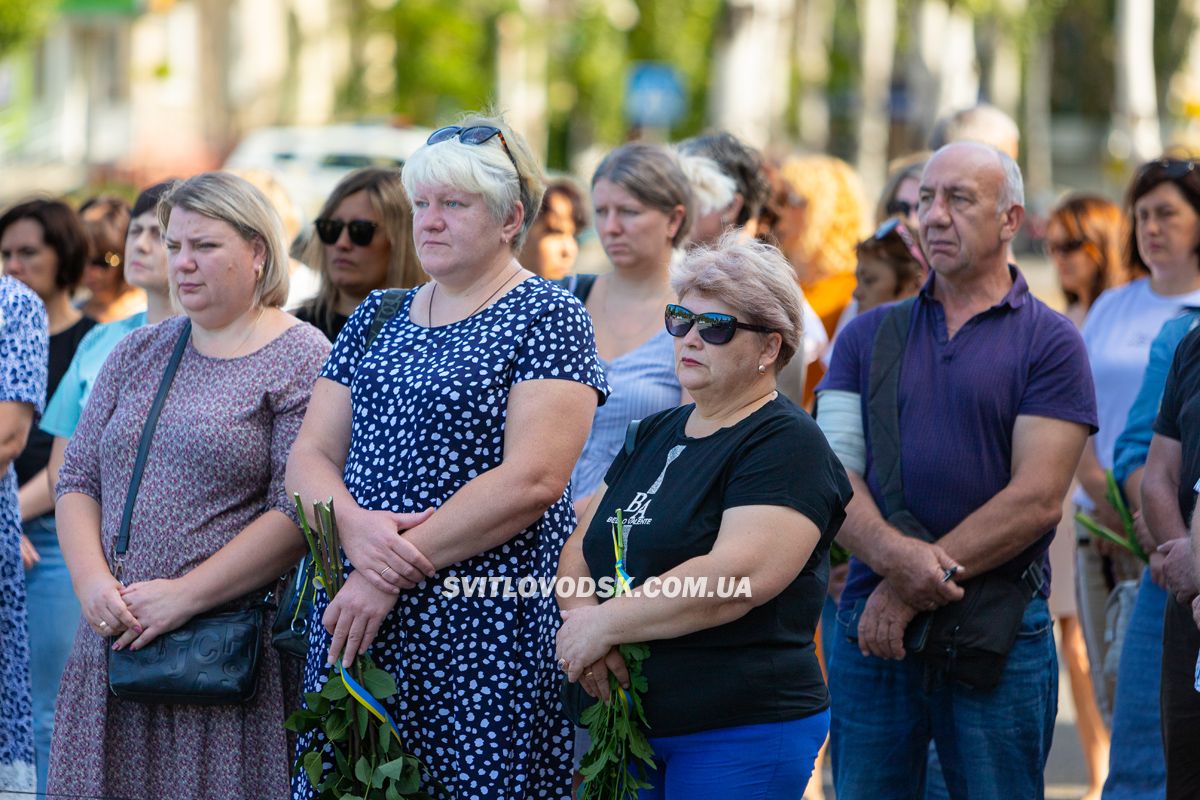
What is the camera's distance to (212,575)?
439 cm

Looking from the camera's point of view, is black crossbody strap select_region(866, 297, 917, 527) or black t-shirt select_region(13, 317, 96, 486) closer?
black crossbody strap select_region(866, 297, 917, 527)

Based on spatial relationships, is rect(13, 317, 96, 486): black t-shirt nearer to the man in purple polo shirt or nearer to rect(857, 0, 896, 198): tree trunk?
the man in purple polo shirt

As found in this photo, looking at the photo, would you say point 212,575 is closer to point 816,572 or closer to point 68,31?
point 816,572

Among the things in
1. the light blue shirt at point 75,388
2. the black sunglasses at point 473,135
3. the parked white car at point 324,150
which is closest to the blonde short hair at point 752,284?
the black sunglasses at point 473,135

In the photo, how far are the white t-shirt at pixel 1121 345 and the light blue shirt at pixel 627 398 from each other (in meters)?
1.78

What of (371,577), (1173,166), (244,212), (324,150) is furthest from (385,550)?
(324,150)

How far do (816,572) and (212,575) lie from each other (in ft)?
5.20

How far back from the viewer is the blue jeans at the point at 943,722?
14.9 ft

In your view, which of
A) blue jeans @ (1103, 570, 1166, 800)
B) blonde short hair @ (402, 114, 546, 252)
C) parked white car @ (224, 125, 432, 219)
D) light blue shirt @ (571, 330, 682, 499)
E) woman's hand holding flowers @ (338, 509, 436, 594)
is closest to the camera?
woman's hand holding flowers @ (338, 509, 436, 594)

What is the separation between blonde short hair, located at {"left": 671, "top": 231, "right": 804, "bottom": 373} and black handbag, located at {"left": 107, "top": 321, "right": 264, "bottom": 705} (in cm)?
148

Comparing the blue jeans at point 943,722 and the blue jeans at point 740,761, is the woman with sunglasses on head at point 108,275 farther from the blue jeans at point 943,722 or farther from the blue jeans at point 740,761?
the blue jeans at point 740,761

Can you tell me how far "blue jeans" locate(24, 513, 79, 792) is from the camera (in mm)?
5906

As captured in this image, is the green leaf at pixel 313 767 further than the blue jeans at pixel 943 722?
No

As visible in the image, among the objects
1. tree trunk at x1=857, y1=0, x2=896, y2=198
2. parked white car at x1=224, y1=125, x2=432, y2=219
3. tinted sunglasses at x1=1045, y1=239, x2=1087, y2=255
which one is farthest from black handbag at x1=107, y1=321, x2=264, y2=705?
tree trunk at x1=857, y1=0, x2=896, y2=198
